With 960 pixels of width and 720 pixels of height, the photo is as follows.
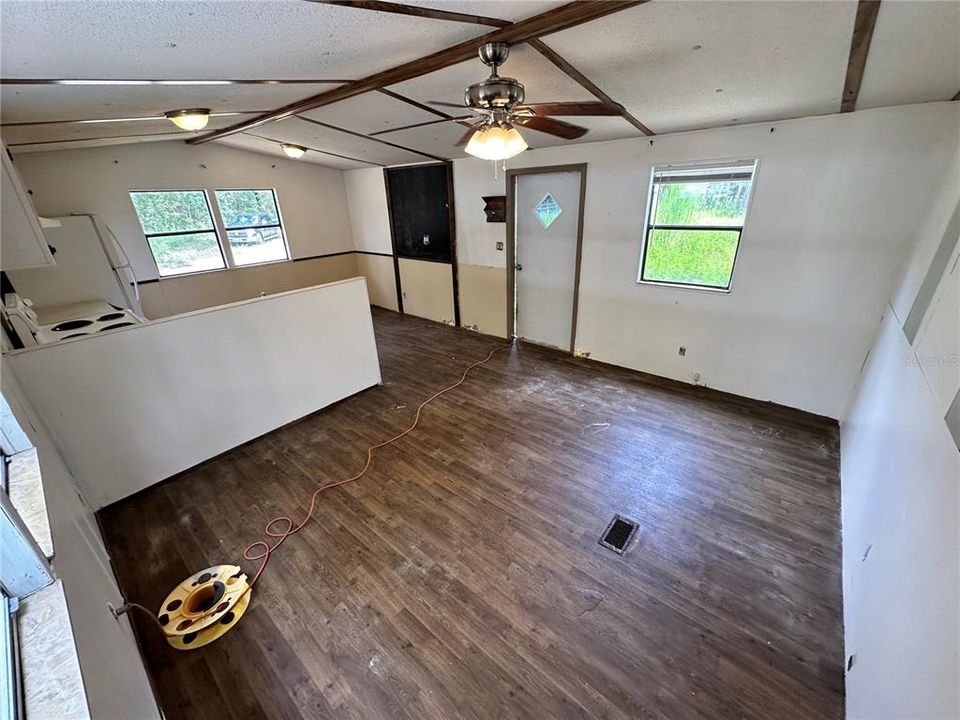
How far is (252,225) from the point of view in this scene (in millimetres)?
5855

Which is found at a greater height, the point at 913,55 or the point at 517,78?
the point at 517,78

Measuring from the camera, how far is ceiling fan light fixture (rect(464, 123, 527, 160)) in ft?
5.90

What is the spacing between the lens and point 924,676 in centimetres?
96

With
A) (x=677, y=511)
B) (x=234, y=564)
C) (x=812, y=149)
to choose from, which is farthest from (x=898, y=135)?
(x=234, y=564)

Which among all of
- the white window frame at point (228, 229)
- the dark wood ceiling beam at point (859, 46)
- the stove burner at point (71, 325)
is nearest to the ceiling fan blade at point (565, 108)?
the dark wood ceiling beam at point (859, 46)

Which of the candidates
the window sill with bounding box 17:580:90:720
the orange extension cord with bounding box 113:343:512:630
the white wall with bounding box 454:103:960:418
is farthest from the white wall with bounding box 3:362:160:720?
the white wall with bounding box 454:103:960:418

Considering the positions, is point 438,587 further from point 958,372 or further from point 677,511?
point 958,372

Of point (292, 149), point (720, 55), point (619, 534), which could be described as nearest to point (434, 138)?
point (292, 149)

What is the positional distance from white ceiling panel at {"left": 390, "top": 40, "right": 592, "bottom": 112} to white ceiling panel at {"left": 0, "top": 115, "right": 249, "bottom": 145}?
218 centimetres

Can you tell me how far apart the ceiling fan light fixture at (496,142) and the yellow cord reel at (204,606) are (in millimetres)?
2497

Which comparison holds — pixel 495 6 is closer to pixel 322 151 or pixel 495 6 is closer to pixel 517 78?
pixel 517 78

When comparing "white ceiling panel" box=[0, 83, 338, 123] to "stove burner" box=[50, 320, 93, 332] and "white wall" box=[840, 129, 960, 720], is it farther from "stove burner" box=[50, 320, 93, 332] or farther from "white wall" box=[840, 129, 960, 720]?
"white wall" box=[840, 129, 960, 720]

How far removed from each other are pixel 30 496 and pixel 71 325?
2.72 metres

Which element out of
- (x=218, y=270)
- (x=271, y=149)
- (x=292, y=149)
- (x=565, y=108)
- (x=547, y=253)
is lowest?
(x=218, y=270)
